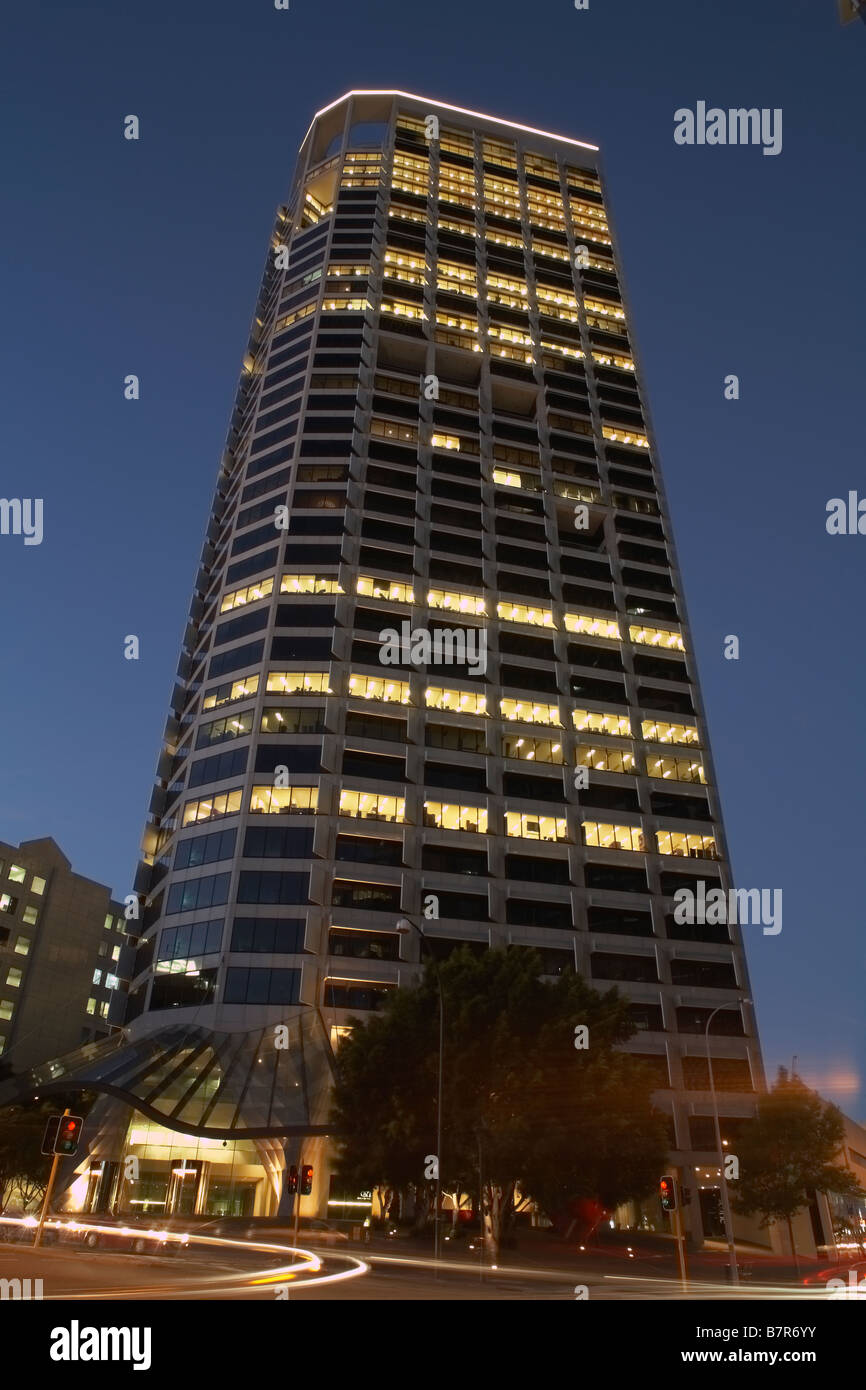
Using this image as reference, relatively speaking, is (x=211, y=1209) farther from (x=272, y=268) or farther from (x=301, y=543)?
(x=272, y=268)

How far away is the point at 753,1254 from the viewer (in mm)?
60938

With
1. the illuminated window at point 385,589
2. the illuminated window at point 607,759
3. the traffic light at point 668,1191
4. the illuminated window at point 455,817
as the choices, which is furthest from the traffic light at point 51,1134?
the illuminated window at point 607,759

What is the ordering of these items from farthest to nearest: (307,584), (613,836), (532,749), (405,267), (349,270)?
1. (405,267)
2. (349,270)
3. (532,749)
4. (307,584)
5. (613,836)

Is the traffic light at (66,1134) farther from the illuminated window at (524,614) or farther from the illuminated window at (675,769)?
the illuminated window at (524,614)

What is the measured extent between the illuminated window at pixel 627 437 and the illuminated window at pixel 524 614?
28448mm

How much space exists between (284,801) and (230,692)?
39.3 ft

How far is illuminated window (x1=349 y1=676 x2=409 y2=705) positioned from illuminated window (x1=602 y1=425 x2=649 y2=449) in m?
44.9

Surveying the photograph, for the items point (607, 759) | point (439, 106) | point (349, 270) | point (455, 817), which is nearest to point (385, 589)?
point (455, 817)

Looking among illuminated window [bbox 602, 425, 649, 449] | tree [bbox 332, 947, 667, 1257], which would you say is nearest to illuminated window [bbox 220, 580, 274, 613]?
tree [bbox 332, 947, 667, 1257]

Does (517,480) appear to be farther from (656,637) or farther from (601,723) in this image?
(601,723)

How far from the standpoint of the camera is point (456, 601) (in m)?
83.0
